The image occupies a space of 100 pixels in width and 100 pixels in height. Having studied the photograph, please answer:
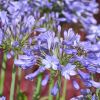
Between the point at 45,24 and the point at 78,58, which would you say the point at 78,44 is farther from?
the point at 45,24

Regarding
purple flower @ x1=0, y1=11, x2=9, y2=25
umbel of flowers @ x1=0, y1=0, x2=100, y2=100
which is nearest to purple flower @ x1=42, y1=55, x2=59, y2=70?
umbel of flowers @ x1=0, y1=0, x2=100, y2=100

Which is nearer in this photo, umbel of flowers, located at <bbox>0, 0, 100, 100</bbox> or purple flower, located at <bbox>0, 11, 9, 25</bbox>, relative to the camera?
umbel of flowers, located at <bbox>0, 0, 100, 100</bbox>

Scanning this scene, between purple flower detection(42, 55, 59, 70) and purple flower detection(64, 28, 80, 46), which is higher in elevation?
purple flower detection(64, 28, 80, 46)

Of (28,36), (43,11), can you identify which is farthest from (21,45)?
(43,11)

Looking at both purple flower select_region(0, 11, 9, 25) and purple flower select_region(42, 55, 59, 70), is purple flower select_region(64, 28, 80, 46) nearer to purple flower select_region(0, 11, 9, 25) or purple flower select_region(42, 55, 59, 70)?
purple flower select_region(42, 55, 59, 70)

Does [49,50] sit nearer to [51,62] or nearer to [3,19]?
[51,62]

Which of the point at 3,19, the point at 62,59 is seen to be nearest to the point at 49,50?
the point at 62,59

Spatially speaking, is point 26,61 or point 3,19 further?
point 3,19

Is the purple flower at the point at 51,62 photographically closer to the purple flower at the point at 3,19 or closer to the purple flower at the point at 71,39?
the purple flower at the point at 71,39

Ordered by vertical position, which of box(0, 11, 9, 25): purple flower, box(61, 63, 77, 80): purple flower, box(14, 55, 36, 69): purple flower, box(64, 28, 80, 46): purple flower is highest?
box(0, 11, 9, 25): purple flower
